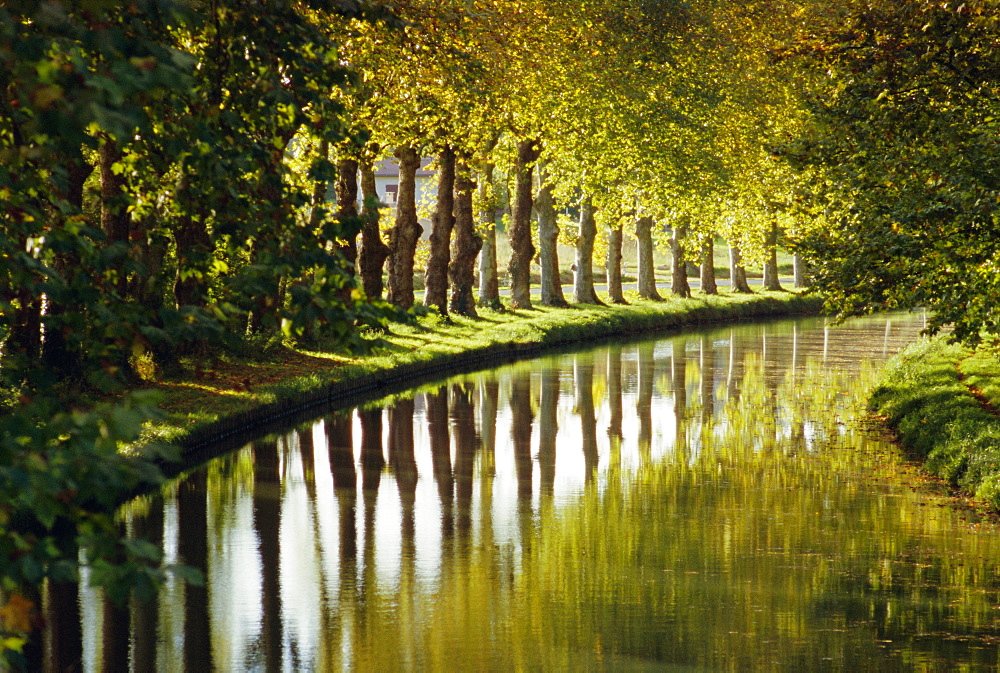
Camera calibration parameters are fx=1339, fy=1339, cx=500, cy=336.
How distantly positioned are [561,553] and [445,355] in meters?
19.4

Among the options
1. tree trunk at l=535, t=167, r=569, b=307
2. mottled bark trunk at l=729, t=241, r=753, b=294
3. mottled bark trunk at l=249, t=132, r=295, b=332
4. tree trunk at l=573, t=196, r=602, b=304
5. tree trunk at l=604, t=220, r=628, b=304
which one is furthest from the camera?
mottled bark trunk at l=729, t=241, r=753, b=294

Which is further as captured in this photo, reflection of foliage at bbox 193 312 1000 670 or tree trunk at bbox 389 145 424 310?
tree trunk at bbox 389 145 424 310

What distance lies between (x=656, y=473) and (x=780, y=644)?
823 cm

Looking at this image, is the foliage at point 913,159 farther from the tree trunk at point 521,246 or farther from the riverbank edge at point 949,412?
the tree trunk at point 521,246

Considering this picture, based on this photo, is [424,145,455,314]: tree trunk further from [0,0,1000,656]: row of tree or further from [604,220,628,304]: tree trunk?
[604,220,628,304]: tree trunk

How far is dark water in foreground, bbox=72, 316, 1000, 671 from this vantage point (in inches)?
424

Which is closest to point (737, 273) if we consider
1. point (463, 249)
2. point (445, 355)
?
point (463, 249)

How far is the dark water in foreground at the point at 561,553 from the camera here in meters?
10.8

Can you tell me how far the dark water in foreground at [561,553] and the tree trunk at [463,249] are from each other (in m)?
18.9

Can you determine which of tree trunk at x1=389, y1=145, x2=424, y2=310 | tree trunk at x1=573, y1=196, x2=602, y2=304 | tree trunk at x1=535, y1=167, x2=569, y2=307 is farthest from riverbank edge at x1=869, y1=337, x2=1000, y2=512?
tree trunk at x1=573, y1=196, x2=602, y2=304

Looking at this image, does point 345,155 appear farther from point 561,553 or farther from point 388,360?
point 388,360

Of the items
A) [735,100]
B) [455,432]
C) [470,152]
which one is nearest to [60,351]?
[455,432]

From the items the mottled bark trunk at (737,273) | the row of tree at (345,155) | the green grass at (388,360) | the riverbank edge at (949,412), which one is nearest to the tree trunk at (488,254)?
the row of tree at (345,155)

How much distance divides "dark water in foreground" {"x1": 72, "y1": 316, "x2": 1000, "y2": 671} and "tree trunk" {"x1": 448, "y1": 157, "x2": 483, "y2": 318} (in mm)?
18873
